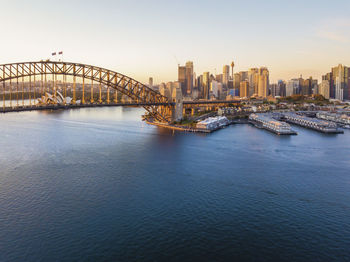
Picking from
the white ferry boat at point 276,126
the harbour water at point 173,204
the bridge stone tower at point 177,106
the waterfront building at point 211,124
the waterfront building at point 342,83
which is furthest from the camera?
the waterfront building at point 342,83

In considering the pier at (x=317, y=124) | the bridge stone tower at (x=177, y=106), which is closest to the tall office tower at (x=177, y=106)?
the bridge stone tower at (x=177, y=106)

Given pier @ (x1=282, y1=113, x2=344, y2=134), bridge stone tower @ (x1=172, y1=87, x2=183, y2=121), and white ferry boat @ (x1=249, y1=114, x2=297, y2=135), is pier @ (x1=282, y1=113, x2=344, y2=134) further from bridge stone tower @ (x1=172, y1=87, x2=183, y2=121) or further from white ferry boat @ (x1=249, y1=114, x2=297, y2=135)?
bridge stone tower @ (x1=172, y1=87, x2=183, y2=121)

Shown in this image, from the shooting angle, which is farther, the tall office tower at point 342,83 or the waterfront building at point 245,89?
the waterfront building at point 245,89

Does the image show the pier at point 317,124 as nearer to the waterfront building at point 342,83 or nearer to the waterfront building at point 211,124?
the waterfront building at point 211,124

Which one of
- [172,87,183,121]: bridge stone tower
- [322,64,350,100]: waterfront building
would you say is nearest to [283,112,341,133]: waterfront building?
[172,87,183,121]: bridge stone tower

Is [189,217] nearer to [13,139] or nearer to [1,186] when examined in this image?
[1,186]

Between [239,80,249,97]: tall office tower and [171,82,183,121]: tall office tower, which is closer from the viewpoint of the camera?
[171,82,183,121]: tall office tower

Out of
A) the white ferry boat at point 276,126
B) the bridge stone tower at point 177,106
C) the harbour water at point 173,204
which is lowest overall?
the harbour water at point 173,204

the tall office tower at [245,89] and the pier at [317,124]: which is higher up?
the tall office tower at [245,89]
